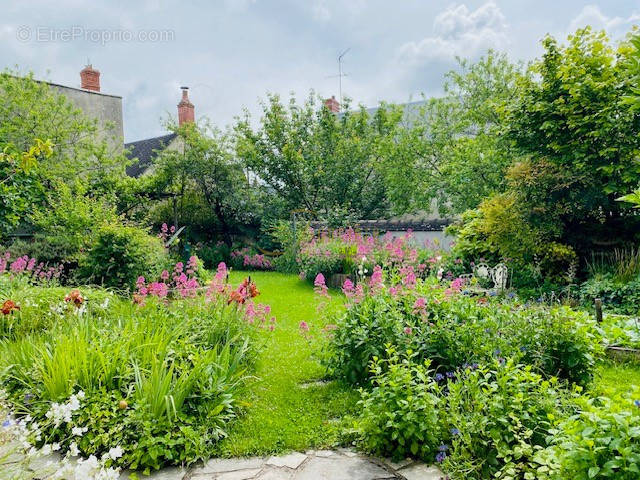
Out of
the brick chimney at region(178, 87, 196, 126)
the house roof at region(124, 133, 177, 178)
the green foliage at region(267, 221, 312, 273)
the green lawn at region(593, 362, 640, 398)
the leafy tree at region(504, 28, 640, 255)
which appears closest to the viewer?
the green lawn at region(593, 362, 640, 398)

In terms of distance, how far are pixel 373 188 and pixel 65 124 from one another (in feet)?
30.2

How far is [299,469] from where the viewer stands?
2.69 meters

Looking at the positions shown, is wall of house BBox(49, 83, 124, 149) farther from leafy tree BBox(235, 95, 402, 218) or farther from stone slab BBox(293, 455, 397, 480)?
stone slab BBox(293, 455, 397, 480)

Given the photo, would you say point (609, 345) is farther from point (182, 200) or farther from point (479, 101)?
point (182, 200)

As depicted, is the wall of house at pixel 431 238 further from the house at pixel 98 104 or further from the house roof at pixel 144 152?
the house roof at pixel 144 152

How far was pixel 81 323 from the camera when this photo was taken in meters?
3.77

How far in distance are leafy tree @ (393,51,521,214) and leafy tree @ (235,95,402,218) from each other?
735 mm

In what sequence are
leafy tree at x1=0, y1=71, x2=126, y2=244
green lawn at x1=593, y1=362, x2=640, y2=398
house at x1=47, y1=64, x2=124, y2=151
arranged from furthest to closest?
1. house at x1=47, y1=64, x2=124, y2=151
2. leafy tree at x1=0, y1=71, x2=126, y2=244
3. green lawn at x1=593, y1=362, x2=640, y2=398

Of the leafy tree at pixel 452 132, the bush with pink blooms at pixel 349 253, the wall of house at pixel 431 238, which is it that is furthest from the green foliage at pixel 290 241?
the leafy tree at pixel 452 132

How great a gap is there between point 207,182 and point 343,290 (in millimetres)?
11728

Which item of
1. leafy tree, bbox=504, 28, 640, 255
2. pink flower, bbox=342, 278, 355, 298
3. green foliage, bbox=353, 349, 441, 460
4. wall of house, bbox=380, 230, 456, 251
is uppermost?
leafy tree, bbox=504, 28, 640, 255

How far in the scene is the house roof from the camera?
1906 cm

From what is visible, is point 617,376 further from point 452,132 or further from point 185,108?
point 185,108

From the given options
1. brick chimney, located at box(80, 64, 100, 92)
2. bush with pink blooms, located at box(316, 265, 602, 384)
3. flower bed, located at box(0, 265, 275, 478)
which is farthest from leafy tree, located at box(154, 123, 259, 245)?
bush with pink blooms, located at box(316, 265, 602, 384)
